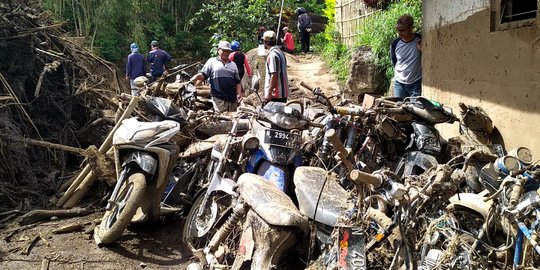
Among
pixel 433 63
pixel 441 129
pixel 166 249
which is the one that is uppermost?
pixel 433 63

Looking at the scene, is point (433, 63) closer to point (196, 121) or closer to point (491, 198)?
point (196, 121)

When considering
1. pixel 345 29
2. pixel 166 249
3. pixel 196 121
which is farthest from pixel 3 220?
pixel 345 29

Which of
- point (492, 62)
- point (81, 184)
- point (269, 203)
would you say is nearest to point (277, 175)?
point (269, 203)

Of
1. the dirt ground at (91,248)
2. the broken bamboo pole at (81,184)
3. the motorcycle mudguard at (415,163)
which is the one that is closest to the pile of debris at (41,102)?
the broken bamboo pole at (81,184)

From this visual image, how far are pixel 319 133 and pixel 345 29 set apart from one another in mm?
11265

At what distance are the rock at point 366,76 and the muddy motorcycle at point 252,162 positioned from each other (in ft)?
20.6

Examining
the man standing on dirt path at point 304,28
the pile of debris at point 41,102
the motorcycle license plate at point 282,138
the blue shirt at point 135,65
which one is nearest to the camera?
the motorcycle license plate at point 282,138

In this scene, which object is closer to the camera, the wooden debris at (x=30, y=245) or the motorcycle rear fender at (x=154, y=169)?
the wooden debris at (x=30, y=245)

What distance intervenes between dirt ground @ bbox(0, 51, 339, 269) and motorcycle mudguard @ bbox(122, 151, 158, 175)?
758 millimetres

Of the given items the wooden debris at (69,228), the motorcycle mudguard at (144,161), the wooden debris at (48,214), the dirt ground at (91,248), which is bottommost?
the dirt ground at (91,248)

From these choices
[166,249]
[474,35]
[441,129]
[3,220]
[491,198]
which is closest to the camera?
[491,198]

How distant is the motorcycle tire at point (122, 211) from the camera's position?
4535mm

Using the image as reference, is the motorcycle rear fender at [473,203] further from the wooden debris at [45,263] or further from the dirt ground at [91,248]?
the wooden debris at [45,263]

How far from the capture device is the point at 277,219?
10.9 feet
